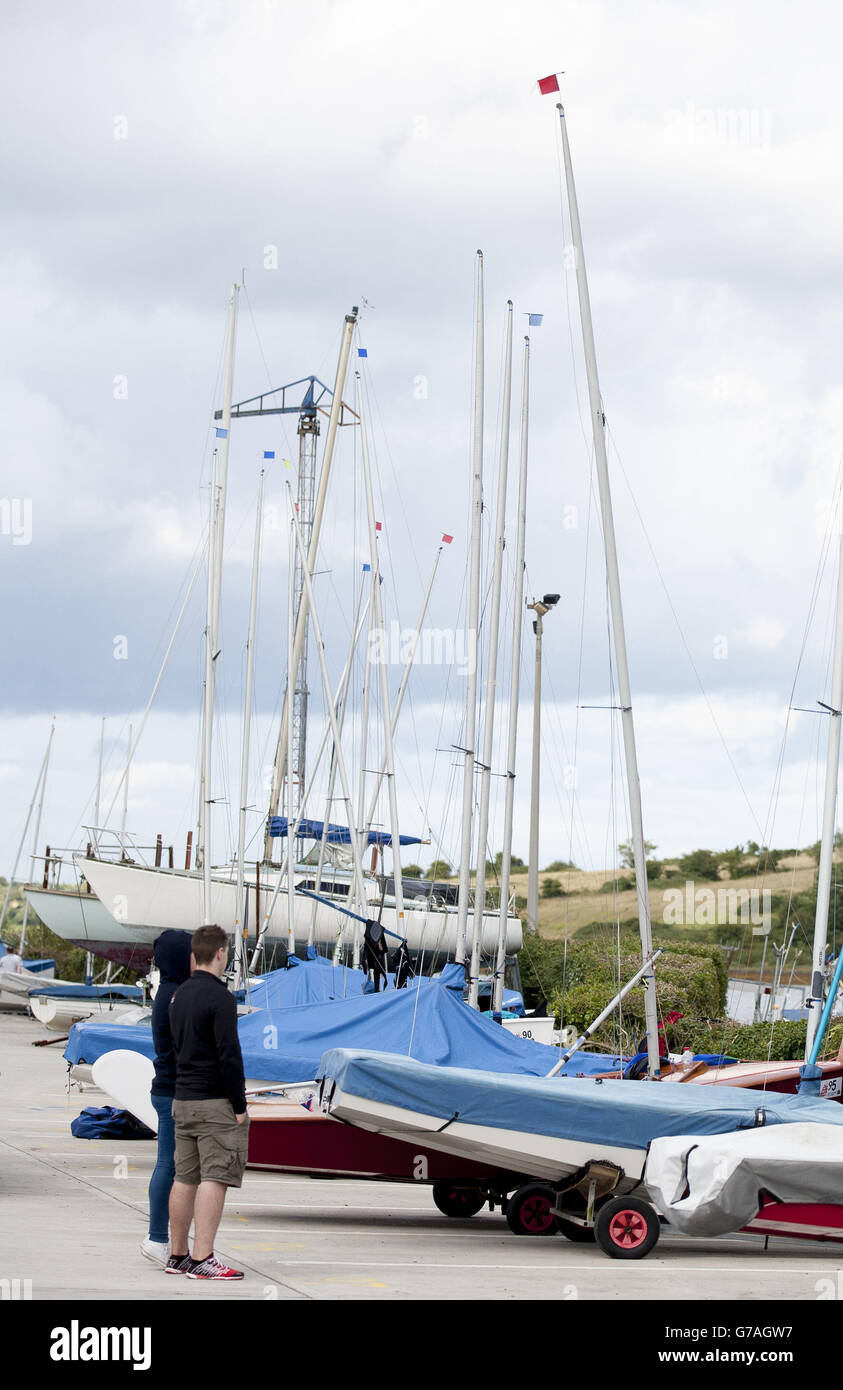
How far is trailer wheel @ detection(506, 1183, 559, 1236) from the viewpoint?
1089 centimetres

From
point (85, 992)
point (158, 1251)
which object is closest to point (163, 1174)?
point (158, 1251)

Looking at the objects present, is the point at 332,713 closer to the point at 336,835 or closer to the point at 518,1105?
the point at 336,835

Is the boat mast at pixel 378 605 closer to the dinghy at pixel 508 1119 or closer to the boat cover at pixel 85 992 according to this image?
the boat cover at pixel 85 992

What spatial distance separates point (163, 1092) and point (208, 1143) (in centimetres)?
65

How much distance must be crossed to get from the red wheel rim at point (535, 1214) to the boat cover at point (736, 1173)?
1096mm

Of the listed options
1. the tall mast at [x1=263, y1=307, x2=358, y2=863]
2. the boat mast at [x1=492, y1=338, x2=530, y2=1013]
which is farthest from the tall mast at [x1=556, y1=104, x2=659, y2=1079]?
the tall mast at [x1=263, y1=307, x2=358, y2=863]

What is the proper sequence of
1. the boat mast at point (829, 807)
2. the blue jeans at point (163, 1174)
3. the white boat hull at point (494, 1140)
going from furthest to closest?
the boat mast at point (829, 807) → the white boat hull at point (494, 1140) → the blue jeans at point (163, 1174)

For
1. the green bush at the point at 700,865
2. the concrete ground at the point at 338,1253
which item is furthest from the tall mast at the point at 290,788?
the green bush at the point at 700,865

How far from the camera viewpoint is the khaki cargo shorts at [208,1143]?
7.71 m

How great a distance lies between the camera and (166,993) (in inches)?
339
